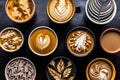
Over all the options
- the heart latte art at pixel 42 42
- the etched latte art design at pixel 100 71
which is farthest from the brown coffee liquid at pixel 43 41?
the etched latte art design at pixel 100 71

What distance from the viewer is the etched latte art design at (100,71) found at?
8.13ft

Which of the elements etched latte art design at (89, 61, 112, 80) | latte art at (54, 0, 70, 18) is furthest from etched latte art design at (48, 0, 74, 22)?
etched latte art design at (89, 61, 112, 80)

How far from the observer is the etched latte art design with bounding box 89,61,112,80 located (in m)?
2.48

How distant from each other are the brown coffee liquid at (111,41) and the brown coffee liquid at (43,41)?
0.76 feet

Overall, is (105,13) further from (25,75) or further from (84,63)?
(25,75)

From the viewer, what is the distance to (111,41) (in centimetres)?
248

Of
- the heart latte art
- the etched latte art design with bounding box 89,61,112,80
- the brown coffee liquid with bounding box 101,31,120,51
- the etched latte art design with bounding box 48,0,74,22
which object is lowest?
the etched latte art design with bounding box 89,61,112,80

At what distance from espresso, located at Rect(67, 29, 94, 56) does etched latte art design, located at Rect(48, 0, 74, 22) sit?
3.3 inches

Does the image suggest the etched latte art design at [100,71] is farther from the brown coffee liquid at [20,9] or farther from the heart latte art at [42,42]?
the brown coffee liquid at [20,9]

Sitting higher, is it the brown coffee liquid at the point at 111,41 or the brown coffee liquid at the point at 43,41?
the brown coffee liquid at the point at 43,41

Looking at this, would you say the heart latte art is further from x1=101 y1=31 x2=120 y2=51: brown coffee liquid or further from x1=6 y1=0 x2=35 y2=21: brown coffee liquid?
x1=101 y1=31 x2=120 y2=51: brown coffee liquid

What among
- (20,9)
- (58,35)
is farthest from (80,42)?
(20,9)

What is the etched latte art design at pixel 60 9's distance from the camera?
2486 millimetres

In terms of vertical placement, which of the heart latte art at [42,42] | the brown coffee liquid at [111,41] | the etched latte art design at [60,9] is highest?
the etched latte art design at [60,9]
